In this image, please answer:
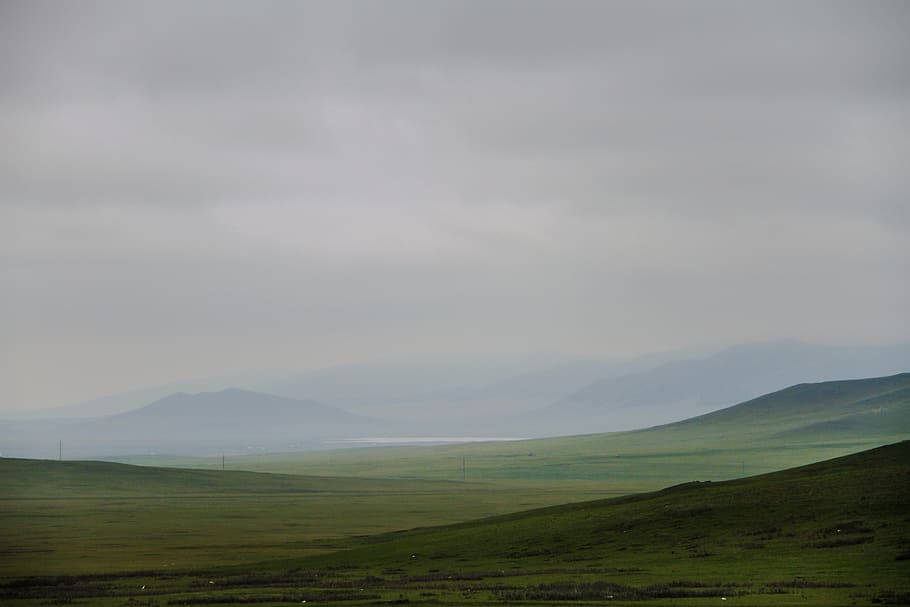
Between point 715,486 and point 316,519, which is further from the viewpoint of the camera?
point 316,519

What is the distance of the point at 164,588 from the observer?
6216 cm

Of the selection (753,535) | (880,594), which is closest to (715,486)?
(753,535)

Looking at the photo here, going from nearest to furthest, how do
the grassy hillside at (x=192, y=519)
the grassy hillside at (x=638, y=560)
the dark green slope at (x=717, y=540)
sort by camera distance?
the grassy hillside at (x=638, y=560) < the dark green slope at (x=717, y=540) < the grassy hillside at (x=192, y=519)

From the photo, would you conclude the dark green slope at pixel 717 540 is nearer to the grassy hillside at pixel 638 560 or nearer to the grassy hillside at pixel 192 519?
the grassy hillside at pixel 638 560

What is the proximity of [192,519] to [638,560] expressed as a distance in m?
88.0

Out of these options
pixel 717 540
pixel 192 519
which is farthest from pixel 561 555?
pixel 192 519

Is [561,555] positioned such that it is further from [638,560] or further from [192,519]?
[192,519]

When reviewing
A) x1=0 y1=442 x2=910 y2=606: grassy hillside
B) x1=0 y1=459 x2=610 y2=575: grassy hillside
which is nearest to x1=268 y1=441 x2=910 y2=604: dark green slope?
x1=0 y1=442 x2=910 y2=606: grassy hillside

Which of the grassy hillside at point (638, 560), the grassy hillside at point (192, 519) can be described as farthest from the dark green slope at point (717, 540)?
the grassy hillside at point (192, 519)

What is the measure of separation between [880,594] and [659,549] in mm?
26156

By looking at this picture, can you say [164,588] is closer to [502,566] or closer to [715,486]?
[502,566]

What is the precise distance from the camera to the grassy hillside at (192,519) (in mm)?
96188

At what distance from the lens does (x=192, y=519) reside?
467 ft

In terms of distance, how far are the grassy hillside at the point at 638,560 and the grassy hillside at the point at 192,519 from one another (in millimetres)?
8720
